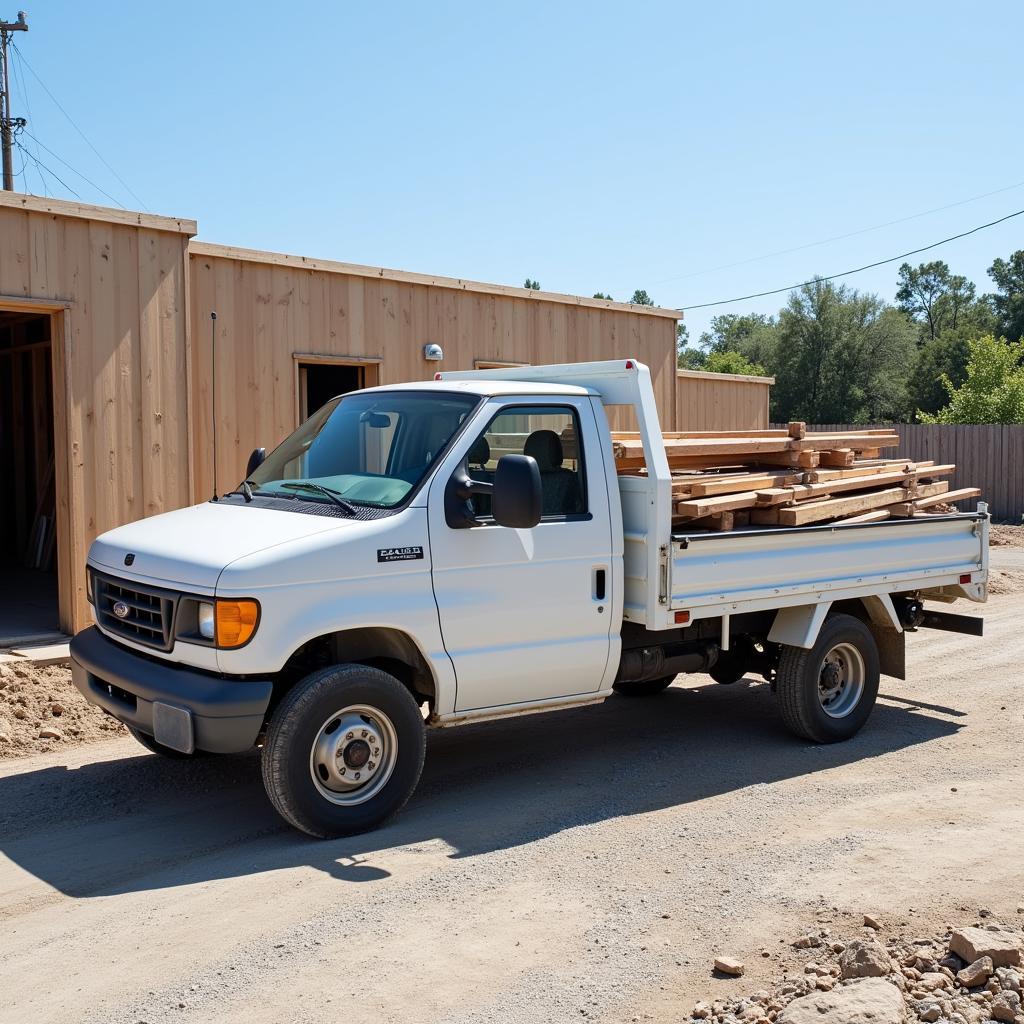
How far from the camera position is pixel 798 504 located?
763cm

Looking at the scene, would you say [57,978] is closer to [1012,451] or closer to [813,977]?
[813,977]

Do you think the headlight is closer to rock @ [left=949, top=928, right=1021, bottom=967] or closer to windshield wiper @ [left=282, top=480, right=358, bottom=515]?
windshield wiper @ [left=282, top=480, right=358, bottom=515]

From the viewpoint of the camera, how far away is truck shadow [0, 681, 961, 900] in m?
5.63

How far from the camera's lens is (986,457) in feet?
87.1

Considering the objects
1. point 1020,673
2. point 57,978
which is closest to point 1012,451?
point 1020,673

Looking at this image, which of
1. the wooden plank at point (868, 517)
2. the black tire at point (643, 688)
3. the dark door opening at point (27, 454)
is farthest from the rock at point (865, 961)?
the dark door opening at point (27, 454)

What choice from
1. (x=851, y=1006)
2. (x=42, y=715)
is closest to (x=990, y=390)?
(x=42, y=715)

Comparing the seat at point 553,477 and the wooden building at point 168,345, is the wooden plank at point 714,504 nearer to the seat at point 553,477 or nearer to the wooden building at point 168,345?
the seat at point 553,477

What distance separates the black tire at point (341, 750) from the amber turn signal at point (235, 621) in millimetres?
394

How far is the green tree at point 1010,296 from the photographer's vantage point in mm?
66438

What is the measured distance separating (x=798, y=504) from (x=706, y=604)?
1191mm

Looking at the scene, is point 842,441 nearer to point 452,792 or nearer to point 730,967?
point 452,792

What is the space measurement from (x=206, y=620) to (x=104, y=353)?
17.0 feet

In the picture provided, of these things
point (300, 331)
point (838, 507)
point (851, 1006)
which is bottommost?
point (851, 1006)
